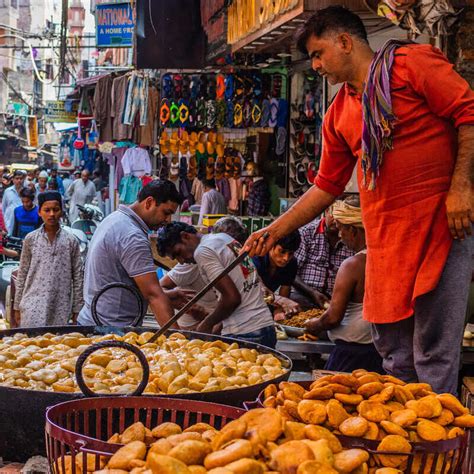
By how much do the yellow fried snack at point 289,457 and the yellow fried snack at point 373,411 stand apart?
41 centimetres

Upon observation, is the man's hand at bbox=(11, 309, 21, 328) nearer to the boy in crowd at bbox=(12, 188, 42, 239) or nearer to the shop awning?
the shop awning

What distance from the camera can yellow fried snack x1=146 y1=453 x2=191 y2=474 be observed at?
76.2 inches

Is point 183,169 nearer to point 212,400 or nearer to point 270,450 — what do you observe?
point 212,400

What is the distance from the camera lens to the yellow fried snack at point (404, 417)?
246 centimetres

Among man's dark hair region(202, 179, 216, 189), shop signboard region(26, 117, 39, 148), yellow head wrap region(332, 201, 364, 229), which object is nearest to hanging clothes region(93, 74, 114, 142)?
man's dark hair region(202, 179, 216, 189)

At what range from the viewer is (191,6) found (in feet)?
37.9

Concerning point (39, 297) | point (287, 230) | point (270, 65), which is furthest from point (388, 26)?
point (270, 65)

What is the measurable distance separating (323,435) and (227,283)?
4.10m

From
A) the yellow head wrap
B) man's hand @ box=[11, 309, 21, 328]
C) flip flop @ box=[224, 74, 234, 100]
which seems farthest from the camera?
flip flop @ box=[224, 74, 234, 100]

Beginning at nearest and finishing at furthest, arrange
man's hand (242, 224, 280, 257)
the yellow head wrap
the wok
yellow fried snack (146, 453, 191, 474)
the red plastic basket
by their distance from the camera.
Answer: yellow fried snack (146, 453, 191, 474)
the red plastic basket
the wok
man's hand (242, 224, 280, 257)
the yellow head wrap

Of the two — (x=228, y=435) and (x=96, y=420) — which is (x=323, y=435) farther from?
(x=96, y=420)

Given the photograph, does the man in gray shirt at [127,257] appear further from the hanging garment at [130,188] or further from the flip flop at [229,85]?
the hanging garment at [130,188]

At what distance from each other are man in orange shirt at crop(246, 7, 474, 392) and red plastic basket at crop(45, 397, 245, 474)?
929mm

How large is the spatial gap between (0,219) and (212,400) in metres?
11.9
